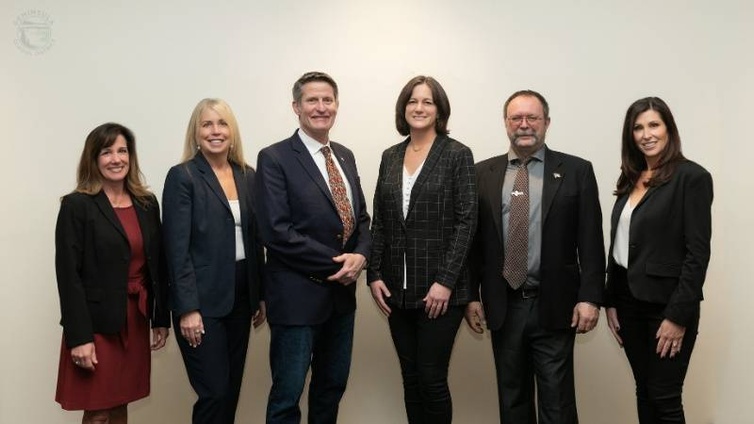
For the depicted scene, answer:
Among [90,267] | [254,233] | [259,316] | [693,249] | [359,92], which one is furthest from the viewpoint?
[359,92]

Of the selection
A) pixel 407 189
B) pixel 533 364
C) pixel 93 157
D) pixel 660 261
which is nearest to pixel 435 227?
pixel 407 189

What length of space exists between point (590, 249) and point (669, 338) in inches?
17.6

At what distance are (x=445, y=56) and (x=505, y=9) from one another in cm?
44

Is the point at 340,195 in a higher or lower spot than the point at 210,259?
higher

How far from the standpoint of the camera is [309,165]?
243 centimetres

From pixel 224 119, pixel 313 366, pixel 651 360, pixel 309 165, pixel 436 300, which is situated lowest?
pixel 313 366

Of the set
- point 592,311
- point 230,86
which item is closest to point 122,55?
point 230,86

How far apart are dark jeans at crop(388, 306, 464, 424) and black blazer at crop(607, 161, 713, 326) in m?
0.75

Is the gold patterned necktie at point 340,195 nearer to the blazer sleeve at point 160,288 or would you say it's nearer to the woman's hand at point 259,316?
the woman's hand at point 259,316

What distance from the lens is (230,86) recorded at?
11.3 feet

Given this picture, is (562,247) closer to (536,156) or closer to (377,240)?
(536,156)

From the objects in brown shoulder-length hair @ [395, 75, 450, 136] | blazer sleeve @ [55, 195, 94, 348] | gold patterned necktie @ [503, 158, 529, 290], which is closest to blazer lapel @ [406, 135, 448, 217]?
brown shoulder-length hair @ [395, 75, 450, 136]

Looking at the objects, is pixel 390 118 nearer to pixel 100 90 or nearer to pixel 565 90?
pixel 565 90

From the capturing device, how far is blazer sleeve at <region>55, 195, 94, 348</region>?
2.33 metres
